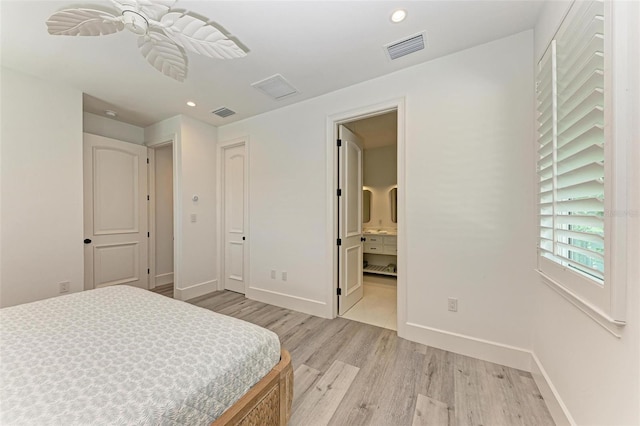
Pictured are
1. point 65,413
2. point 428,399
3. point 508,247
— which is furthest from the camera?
point 508,247

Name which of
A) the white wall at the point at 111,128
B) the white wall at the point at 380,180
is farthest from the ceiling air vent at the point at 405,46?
the white wall at the point at 111,128

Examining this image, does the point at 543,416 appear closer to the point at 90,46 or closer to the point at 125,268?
the point at 90,46

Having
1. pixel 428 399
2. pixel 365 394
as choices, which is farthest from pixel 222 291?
pixel 428 399

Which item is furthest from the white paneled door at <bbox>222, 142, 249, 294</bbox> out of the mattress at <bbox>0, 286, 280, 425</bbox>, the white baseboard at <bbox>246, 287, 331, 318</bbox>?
the mattress at <bbox>0, 286, 280, 425</bbox>

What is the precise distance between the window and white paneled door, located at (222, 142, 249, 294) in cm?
324

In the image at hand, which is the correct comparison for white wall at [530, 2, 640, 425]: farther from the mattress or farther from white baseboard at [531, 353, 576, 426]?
the mattress

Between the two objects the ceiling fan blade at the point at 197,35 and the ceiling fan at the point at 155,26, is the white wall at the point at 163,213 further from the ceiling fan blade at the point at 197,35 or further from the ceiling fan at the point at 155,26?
the ceiling fan blade at the point at 197,35

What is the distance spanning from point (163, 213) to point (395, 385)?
4176 millimetres

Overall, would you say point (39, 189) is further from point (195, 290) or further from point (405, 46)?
point (405, 46)

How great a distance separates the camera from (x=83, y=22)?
121cm

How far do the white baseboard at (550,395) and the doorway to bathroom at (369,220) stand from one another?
109cm

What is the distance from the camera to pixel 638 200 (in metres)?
0.78

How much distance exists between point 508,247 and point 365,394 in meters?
1.54

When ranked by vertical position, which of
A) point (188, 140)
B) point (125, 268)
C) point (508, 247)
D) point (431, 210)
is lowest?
point (125, 268)
